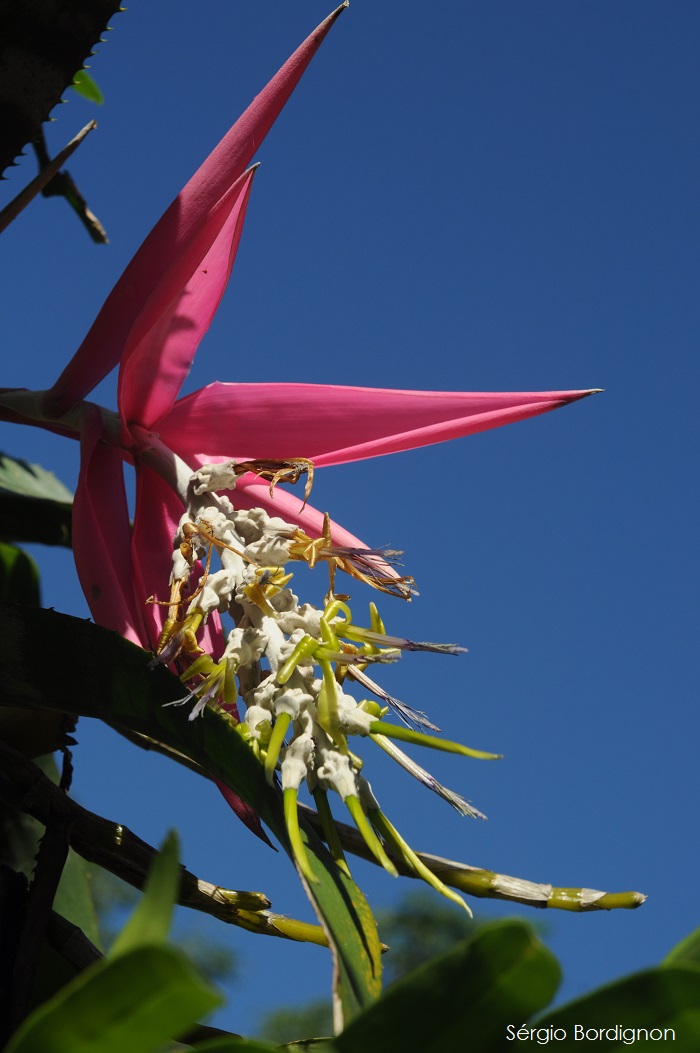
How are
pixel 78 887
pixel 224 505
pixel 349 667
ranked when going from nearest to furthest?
pixel 349 667 → pixel 224 505 → pixel 78 887

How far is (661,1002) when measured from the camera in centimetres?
34

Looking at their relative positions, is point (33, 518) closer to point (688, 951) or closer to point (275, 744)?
point (275, 744)

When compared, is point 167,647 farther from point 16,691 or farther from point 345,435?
point 345,435

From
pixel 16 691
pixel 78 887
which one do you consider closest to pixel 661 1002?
pixel 16 691

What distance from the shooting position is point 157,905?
27 cm

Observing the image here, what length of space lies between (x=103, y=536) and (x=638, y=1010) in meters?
0.52

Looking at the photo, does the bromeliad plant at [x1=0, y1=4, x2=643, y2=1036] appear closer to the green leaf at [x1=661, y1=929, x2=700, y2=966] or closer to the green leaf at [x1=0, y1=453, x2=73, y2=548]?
the green leaf at [x1=661, y1=929, x2=700, y2=966]

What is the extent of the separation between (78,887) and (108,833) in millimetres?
364

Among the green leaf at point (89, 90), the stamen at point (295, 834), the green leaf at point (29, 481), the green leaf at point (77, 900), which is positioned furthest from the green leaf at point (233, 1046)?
the green leaf at point (89, 90)

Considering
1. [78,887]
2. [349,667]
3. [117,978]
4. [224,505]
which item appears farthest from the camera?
[78,887]

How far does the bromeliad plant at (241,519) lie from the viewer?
0.54 metres

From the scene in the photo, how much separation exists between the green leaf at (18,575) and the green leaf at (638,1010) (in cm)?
96

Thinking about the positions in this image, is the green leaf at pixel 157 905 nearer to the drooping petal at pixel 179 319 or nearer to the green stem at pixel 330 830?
the green stem at pixel 330 830

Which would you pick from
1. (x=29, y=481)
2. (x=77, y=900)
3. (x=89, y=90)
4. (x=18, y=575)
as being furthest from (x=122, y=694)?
(x=89, y=90)
